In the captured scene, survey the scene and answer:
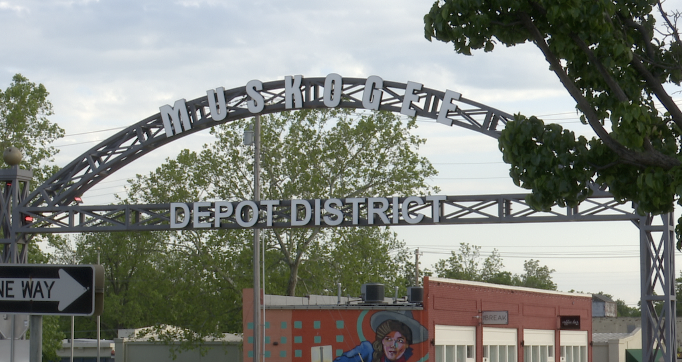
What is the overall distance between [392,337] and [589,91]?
22412mm

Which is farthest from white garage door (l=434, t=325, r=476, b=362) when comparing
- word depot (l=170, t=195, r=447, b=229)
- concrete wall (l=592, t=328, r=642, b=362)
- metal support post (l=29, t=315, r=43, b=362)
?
metal support post (l=29, t=315, r=43, b=362)

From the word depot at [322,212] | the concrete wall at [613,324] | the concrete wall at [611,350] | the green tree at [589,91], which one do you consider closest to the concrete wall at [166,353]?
the concrete wall at [611,350]

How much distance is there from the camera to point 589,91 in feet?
35.4

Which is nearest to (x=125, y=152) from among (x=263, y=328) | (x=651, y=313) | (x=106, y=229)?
(x=106, y=229)

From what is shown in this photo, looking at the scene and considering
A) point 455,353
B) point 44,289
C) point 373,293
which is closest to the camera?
point 44,289

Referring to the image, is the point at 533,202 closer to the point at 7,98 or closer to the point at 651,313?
the point at 651,313

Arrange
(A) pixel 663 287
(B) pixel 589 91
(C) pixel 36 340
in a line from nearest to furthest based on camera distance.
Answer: (C) pixel 36 340 < (B) pixel 589 91 < (A) pixel 663 287

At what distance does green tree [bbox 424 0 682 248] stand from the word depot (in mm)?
11586

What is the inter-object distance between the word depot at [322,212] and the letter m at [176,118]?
6.21 ft

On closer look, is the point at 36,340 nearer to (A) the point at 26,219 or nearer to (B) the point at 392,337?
(A) the point at 26,219

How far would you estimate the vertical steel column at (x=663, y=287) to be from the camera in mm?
19406

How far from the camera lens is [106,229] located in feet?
78.2

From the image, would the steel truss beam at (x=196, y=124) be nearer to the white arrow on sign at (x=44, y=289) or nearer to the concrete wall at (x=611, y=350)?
the white arrow on sign at (x=44, y=289)

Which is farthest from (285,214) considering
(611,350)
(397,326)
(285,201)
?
(611,350)
